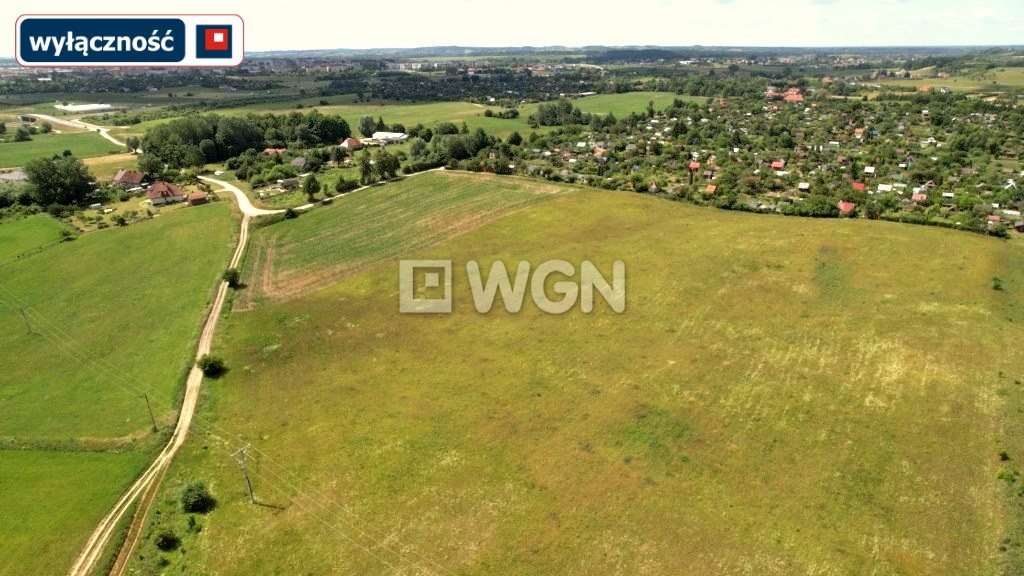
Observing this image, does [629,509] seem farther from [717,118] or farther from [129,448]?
[717,118]

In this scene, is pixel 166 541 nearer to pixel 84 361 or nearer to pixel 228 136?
pixel 84 361

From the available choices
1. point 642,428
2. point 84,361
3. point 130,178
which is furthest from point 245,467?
point 130,178

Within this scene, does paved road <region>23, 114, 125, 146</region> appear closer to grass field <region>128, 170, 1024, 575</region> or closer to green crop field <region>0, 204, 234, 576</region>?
green crop field <region>0, 204, 234, 576</region>

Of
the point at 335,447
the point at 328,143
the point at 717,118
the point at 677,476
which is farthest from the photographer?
the point at 717,118

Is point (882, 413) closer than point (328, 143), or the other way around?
point (882, 413)

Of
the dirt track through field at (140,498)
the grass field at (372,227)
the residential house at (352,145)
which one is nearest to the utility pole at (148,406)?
the dirt track through field at (140,498)

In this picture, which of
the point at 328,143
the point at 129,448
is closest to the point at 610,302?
the point at 129,448
